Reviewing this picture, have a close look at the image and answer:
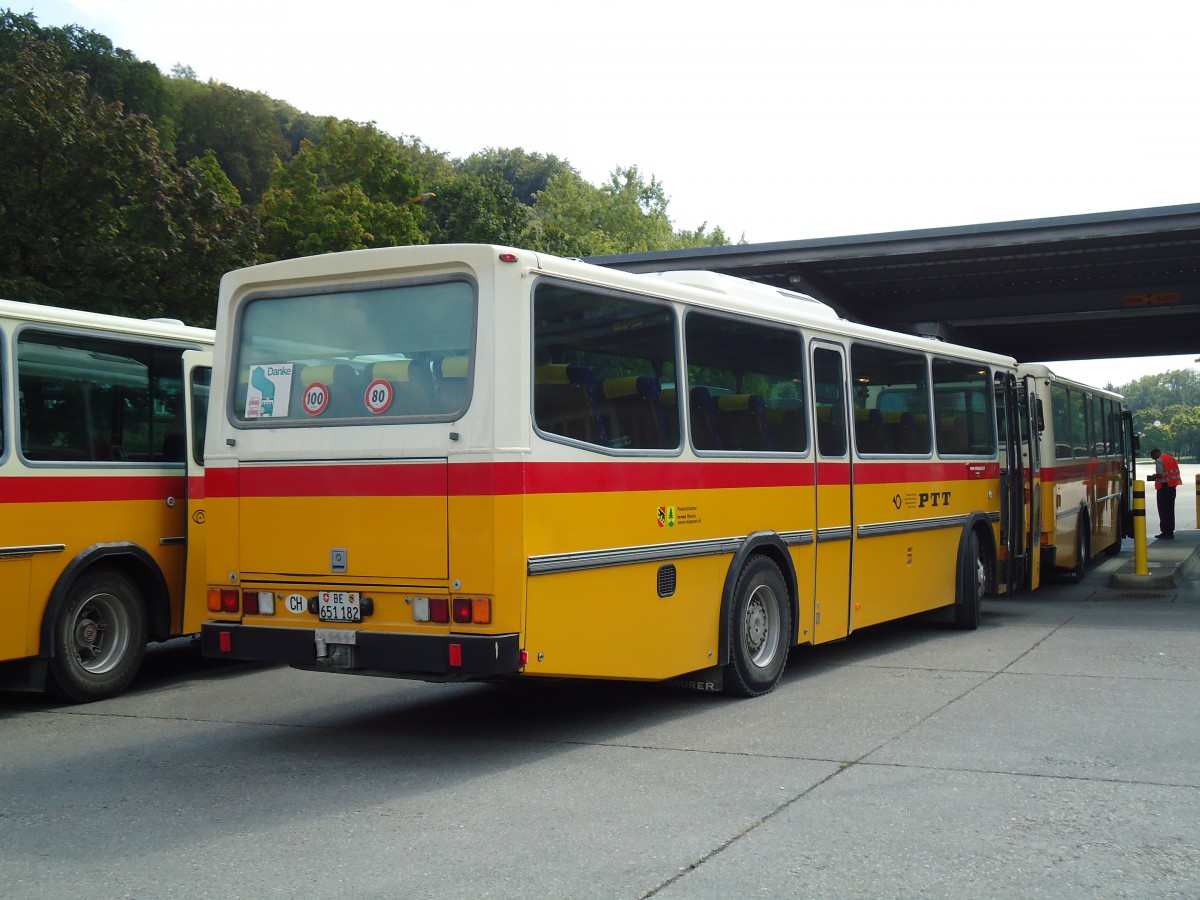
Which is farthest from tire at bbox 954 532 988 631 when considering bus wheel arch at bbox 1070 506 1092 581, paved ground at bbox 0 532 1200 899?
bus wheel arch at bbox 1070 506 1092 581

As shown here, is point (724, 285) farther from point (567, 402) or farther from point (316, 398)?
point (316, 398)

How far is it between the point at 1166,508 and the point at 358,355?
22.7 metres

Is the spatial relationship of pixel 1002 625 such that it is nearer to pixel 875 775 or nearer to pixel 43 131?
pixel 875 775

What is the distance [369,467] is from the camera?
24.3ft

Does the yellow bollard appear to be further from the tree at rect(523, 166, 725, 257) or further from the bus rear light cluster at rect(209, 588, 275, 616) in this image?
the tree at rect(523, 166, 725, 257)

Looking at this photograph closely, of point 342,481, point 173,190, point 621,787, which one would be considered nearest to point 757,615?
point 621,787

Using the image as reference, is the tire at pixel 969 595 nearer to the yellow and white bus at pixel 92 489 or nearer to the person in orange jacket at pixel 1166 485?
the yellow and white bus at pixel 92 489

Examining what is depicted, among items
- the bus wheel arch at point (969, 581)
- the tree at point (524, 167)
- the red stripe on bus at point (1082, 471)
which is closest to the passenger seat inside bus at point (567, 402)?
the bus wheel arch at point (969, 581)

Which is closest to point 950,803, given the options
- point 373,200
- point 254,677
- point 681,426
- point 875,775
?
point 875,775

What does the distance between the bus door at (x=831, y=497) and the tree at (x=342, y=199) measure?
82.7ft

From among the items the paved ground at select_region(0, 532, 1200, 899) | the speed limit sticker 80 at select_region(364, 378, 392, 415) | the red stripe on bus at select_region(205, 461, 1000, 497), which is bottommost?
the paved ground at select_region(0, 532, 1200, 899)

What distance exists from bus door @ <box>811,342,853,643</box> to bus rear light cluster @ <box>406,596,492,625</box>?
3871 mm

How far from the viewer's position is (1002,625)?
44.3 feet

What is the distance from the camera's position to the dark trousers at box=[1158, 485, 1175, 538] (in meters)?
25.8
